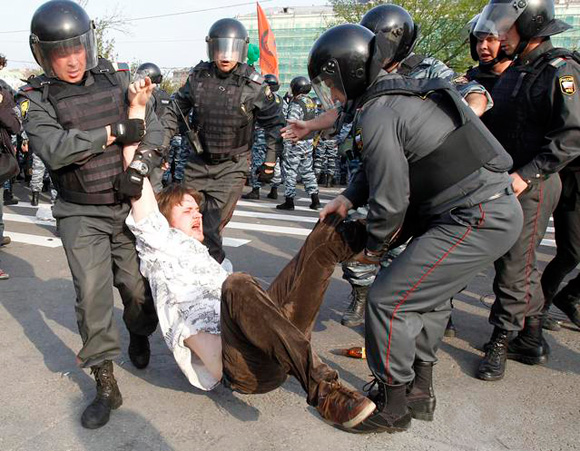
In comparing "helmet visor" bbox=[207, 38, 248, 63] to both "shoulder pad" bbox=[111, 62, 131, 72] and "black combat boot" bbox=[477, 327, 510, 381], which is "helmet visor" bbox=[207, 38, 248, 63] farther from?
"black combat boot" bbox=[477, 327, 510, 381]

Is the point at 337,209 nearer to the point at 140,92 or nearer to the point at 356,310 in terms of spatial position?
the point at 140,92

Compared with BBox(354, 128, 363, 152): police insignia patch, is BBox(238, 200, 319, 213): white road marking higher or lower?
lower

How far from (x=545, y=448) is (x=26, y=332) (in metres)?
3.29

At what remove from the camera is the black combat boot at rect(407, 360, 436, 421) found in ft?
9.00

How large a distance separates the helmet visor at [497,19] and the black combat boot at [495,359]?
1.82 m

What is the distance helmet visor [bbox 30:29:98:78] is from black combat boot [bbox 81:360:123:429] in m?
1.52

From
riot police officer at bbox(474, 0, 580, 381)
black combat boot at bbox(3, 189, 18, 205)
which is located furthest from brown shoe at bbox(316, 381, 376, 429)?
black combat boot at bbox(3, 189, 18, 205)

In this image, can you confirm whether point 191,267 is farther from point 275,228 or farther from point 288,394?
point 275,228

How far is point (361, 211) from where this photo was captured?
283 cm

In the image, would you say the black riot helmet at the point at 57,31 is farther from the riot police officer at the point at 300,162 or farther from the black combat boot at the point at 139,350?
the riot police officer at the point at 300,162

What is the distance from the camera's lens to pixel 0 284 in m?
4.86

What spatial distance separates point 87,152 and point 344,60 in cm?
129

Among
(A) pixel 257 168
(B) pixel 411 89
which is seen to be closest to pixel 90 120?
(B) pixel 411 89

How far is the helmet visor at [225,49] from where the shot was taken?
14.3 feet
